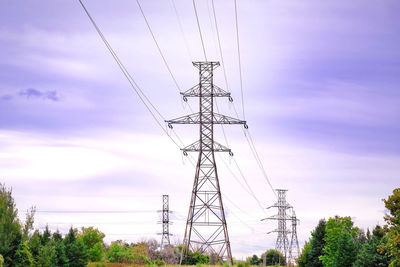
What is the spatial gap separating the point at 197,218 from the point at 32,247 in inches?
673

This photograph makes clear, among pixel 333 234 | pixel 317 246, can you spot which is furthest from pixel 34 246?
pixel 317 246

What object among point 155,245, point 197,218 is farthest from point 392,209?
point 155,245

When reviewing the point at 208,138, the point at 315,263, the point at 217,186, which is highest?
the point at 208,138

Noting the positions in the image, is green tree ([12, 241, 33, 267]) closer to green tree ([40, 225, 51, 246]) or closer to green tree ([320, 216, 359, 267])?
Answer: green tree ([40, 225, 51, 246])

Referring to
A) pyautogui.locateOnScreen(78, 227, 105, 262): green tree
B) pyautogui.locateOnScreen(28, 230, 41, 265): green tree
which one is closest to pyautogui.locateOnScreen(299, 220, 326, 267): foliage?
pyautogui.locateOnScreen(78, 227, 105, 262): green tree

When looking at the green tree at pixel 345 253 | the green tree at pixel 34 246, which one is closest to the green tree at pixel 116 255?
the green tree at pixel 34 246

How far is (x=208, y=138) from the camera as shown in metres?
49.8

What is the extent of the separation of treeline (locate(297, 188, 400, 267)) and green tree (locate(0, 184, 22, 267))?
30.4 meters

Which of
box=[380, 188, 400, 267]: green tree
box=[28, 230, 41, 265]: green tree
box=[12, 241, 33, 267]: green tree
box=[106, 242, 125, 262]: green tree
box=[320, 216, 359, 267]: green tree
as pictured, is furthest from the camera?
box=[106, 242, 125, 262]: green tree

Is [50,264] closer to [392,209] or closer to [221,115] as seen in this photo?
[221,115]

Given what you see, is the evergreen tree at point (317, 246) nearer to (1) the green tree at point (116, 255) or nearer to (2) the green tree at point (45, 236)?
(1) the green tree at point (116, 255)

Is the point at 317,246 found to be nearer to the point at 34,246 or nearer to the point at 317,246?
the point at 317,246

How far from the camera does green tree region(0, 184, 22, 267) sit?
48656mm

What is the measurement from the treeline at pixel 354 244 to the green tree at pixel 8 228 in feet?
Result: 99.9
